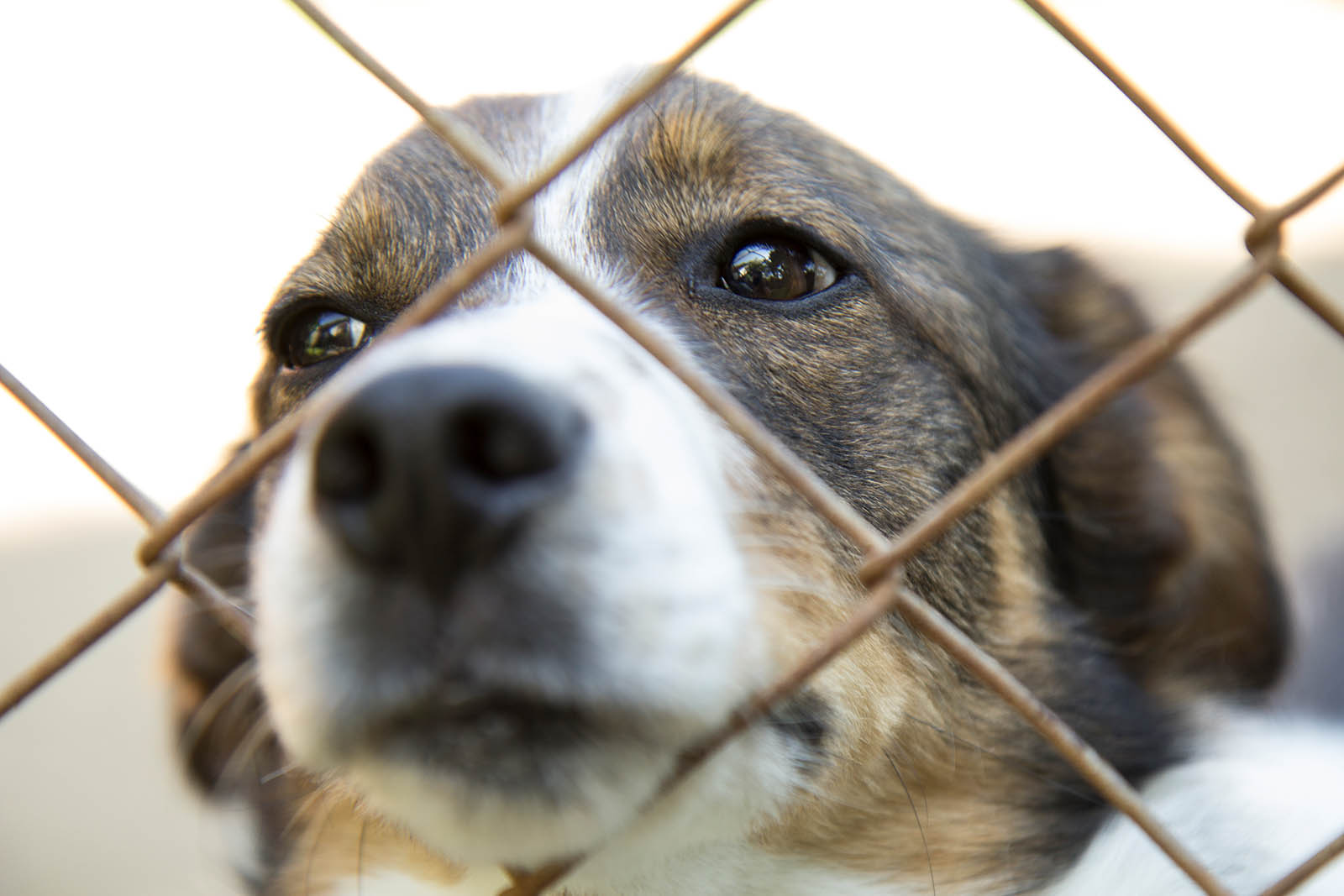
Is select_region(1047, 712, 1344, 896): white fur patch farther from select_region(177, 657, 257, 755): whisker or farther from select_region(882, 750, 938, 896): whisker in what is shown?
select_region(177, 657, 257, 755): whisker

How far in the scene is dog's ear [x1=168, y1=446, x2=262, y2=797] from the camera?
9.22 feet

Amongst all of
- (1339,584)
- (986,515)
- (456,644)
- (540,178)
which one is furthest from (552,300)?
(1339,584)

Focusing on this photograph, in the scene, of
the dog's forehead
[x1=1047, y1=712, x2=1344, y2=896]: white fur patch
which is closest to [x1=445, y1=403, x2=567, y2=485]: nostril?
the dog's forehead

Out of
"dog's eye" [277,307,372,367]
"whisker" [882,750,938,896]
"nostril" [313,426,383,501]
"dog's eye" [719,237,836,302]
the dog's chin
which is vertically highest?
"dog's eye" [719,237,836,302]

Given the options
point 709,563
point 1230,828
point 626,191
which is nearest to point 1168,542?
point 1230,828

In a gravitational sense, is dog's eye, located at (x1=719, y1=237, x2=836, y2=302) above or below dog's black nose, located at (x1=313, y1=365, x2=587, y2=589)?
above

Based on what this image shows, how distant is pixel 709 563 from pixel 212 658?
1.86 meters

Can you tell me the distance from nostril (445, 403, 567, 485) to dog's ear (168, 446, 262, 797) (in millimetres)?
1748

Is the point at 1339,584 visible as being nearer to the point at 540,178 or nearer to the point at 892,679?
the point at 892,679

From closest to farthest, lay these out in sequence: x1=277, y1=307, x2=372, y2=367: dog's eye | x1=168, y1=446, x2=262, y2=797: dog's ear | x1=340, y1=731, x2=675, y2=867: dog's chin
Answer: x1=340, y1=731, x2=675, y2=867: dog's chin < x1=277, y1=307, x2=372, y2=367: dog's eye < x1=168, y1=446, x2=262, y2=797: dog's ear

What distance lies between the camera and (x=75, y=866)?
15.3 ft

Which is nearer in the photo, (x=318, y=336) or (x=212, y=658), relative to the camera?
(x=318, y=336)

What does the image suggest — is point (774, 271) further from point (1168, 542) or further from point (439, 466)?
point (1168, 542)

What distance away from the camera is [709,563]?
56.7 inches
